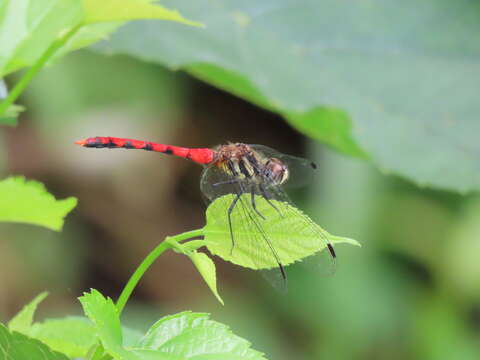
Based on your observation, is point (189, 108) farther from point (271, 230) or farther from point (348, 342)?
point (271, 230)

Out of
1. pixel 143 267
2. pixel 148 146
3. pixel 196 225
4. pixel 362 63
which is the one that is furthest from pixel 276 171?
pixel 196 225

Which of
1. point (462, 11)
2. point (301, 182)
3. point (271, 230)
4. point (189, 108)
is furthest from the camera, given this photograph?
point (189, 108)

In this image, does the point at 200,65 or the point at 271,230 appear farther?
the point at 200,65

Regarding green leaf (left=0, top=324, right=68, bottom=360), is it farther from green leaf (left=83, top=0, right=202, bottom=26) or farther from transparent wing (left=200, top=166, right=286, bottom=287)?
green leaf (left=83, top=0, right=202, bottom=26)

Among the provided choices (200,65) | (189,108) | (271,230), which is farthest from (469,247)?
(271,230)

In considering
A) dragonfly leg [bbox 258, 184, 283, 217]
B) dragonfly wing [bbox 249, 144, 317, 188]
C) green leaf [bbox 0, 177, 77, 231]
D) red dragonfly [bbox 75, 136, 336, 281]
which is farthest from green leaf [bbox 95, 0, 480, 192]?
green leaf [bbox 0, 177, 77, 231]

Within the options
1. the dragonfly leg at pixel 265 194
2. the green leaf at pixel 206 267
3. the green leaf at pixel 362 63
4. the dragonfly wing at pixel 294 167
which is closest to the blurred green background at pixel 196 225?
the green leaf at pixel 362 63
